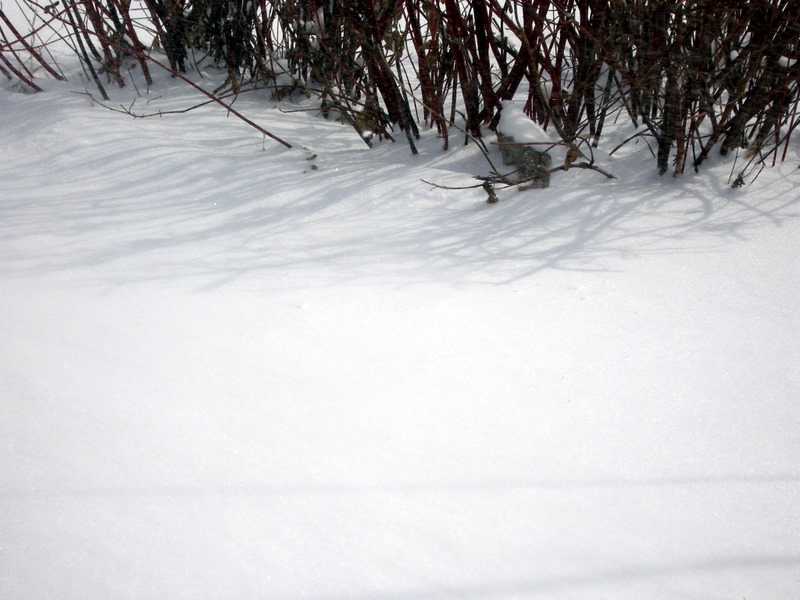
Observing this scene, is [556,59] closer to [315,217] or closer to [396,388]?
[315,217]

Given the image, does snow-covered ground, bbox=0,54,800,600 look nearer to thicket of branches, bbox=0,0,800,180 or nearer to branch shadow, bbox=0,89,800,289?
branch shadow, bbox=0,89,800,289

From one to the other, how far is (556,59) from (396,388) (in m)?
1.52

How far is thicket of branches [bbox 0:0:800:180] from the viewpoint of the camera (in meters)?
1.48

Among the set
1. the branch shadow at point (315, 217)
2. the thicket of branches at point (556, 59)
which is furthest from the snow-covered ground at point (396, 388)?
the thicket of branches at point (556, 59)

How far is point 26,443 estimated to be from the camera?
2.68ft

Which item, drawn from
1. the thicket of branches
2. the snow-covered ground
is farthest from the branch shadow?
the thicket of branches

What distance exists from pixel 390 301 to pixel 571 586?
657 mm

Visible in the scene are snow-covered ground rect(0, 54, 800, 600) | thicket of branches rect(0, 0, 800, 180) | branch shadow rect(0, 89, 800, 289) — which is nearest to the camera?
snow-covered ground rect(0, 54, 800, 600)

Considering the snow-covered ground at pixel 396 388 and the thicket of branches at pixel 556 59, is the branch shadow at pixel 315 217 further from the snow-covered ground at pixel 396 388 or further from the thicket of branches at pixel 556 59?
the thicket of branches at pixel 556 59

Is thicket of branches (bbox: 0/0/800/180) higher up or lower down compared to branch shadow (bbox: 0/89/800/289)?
higher up

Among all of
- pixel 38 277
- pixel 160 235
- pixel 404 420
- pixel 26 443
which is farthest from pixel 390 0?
→ pixel 26 443

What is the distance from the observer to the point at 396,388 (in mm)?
936

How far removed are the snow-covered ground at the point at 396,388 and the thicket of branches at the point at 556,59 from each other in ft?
0.67

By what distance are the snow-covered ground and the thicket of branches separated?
204 mm
